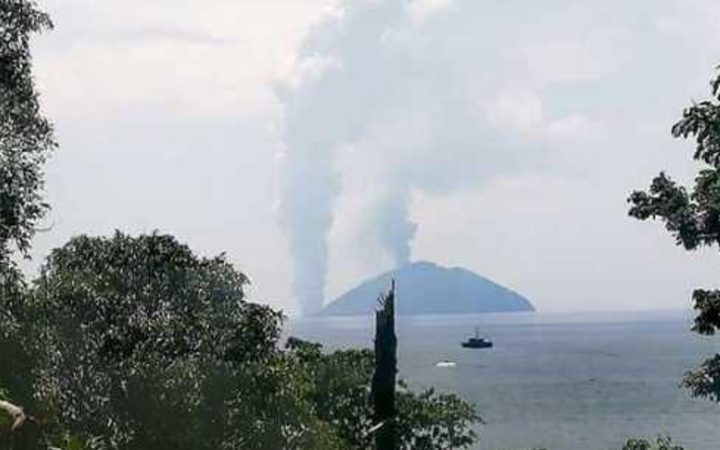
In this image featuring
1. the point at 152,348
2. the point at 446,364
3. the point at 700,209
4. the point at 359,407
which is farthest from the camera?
the point at 446,364

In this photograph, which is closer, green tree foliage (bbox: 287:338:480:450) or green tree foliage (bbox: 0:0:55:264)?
green tree foliage (bbox: 0:0:55:264)

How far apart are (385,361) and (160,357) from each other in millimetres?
9811

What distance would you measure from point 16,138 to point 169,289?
13703 millimetres

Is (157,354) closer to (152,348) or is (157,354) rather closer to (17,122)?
(152,348)

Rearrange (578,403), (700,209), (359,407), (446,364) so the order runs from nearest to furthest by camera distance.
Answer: (700,209) < (359,407) < (578,403) < (446,364)

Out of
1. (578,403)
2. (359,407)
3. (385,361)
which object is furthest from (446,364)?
(385,361)

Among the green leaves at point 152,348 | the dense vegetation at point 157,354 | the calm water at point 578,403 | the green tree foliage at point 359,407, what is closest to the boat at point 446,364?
the calm water at point 578,403

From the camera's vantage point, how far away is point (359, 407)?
38.7 meters

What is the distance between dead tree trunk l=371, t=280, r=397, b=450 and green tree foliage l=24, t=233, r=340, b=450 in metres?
6.68

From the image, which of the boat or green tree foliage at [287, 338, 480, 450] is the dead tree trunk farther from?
the boat

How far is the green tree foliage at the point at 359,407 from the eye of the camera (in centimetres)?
3838

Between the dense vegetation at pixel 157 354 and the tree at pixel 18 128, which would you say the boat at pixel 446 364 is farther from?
the tree at pixel 18 128

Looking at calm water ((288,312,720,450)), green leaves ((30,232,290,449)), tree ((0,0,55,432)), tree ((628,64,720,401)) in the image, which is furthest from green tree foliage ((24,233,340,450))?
calm water ((288,312,720,450))

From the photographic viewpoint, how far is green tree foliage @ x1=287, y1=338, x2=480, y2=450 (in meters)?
38.4
